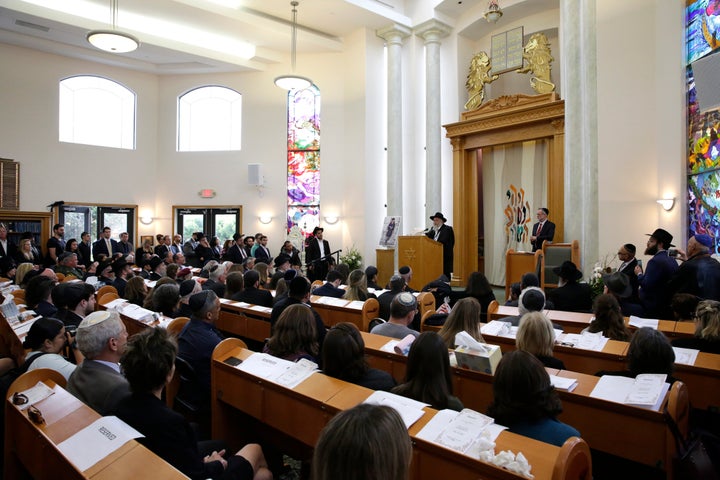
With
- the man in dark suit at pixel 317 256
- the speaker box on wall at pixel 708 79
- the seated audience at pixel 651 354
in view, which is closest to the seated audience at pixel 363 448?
the seated audience at pixel 651 354

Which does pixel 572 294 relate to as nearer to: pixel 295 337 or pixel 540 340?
pixel 540 340

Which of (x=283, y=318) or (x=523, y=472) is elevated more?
(x=283, y=318)

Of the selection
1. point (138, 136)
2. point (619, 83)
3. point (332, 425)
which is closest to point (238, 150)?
point (138, 136)

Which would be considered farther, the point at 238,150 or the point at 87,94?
the point at 238,150

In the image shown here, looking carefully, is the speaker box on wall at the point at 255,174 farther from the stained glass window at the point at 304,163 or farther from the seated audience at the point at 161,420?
the seated audience at the point at 161,420

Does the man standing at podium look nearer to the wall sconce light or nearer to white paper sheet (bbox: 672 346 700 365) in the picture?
the wall sconce light

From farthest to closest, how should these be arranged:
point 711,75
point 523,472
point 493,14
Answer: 1. point 493,14
2. point 711,75
3. point 523,472

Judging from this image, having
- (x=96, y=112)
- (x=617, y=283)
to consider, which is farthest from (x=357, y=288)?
(x=96, y=112)

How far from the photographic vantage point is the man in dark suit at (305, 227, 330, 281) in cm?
1090

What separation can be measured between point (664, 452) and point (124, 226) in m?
13.6

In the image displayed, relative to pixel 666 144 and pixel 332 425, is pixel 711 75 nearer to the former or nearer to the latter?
pixel 666 144

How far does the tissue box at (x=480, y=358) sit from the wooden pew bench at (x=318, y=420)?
0.66m

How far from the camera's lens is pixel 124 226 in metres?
13.1

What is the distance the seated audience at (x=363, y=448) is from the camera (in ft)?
3.44
